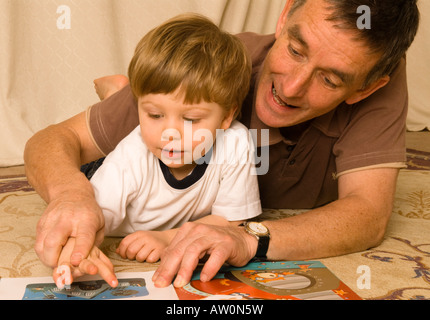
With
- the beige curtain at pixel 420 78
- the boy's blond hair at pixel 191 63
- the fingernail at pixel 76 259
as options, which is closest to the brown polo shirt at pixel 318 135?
the boy's blond hair at pixel 191 63

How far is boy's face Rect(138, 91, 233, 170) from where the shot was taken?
115 centimetres

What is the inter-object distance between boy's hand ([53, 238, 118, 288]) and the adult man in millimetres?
37

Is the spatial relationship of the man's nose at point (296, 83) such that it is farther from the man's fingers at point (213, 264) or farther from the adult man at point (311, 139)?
the man's fingers at point (213, 264)

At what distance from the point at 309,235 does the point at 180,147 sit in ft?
1.16

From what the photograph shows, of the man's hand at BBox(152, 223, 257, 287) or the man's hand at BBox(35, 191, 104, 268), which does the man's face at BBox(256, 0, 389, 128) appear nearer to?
the man's hand at BBox(152, 223, 257, 287)

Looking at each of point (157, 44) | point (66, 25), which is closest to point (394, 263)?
point (157, 44)

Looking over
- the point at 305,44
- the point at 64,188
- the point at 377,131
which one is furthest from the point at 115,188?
the point at 377,131

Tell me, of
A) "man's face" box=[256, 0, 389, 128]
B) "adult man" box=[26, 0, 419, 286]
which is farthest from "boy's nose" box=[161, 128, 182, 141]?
"man's face" box=[256, 0, 389, 128]

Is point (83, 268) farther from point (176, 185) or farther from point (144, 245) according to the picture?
point (176, 185)

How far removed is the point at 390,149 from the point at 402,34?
29cm

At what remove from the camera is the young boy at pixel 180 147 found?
1149 millimetres

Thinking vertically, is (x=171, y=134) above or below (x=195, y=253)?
above

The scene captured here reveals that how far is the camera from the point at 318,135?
4.95 ft
